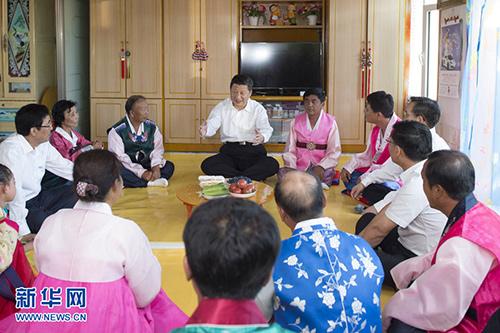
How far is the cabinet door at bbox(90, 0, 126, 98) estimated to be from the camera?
785 cm

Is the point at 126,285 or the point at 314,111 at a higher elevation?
the point at 314,111

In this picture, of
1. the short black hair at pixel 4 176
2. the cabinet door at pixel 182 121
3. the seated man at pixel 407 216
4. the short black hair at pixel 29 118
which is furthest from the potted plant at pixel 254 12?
the short black hair at pixel 4 176

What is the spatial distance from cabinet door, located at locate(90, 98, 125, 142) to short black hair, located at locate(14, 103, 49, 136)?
377 cm

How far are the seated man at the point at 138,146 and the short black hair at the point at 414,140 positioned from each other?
2854 millimetres

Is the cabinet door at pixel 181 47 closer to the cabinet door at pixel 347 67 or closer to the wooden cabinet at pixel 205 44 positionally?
the wooden cabinet at pixel 205 44

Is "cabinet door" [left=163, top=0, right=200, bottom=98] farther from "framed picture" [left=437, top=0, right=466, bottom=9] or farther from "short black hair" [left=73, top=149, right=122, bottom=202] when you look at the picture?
"short black hair" [left=73, top=149, right=122, bottom=202]

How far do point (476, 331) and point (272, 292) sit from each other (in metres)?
0.75

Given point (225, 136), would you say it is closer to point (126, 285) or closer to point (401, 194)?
point (401, 194)

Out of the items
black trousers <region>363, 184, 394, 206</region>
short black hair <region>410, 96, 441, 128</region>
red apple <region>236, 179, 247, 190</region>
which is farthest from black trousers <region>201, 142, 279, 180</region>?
short black hair <region>410, 96, 441, 128</region>

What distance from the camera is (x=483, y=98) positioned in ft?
16.5

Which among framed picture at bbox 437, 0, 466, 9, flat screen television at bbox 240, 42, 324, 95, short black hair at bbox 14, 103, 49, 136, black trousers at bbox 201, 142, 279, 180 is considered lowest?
black trousers at bbox 201, 142, 279, 180

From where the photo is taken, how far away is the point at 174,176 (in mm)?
6336

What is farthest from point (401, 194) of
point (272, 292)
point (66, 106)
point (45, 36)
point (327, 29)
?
point (45, 36)

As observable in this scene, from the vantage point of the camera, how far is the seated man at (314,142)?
5777mm
